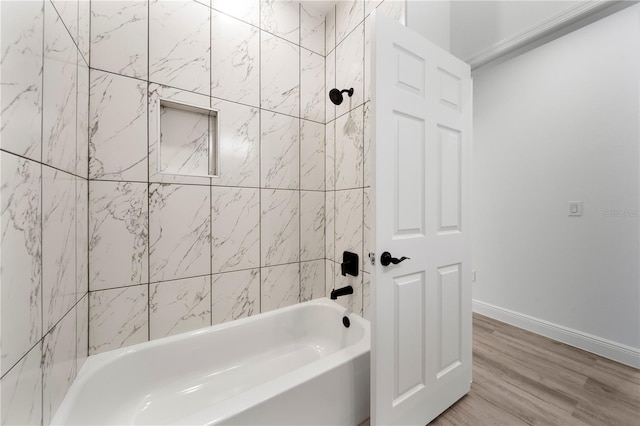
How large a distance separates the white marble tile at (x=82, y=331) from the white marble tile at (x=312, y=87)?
169 centimetres

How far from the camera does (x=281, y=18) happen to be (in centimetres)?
178

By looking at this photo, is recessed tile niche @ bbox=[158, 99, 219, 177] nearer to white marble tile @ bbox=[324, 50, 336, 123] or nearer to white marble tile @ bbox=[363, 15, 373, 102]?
white marble tile @ bbox=[324, 50, 336, 123]

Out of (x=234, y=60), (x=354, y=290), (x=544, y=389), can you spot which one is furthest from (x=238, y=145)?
(x=544, y=389)

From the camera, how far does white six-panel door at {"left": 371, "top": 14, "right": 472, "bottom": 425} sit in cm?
109

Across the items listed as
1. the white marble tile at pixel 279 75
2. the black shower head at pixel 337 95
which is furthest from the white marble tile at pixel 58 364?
the black shower head at pixel 337 95

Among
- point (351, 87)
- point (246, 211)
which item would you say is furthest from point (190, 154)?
point (351, 87)

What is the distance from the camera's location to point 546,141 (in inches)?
87.0

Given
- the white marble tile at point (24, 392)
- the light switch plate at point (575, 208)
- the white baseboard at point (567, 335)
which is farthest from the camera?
the light switch plate at point (575, 208)

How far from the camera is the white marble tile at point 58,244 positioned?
805 millimetres

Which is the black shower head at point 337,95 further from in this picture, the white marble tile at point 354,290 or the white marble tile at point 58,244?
the white marble tile at point 58,244

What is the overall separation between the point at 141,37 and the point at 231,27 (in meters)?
0.53

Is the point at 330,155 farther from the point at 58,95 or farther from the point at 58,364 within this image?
the point at 58,364

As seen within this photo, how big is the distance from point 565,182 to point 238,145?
269cm

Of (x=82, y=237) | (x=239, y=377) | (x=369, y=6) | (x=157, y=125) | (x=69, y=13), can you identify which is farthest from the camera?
(x=369, y=6)
